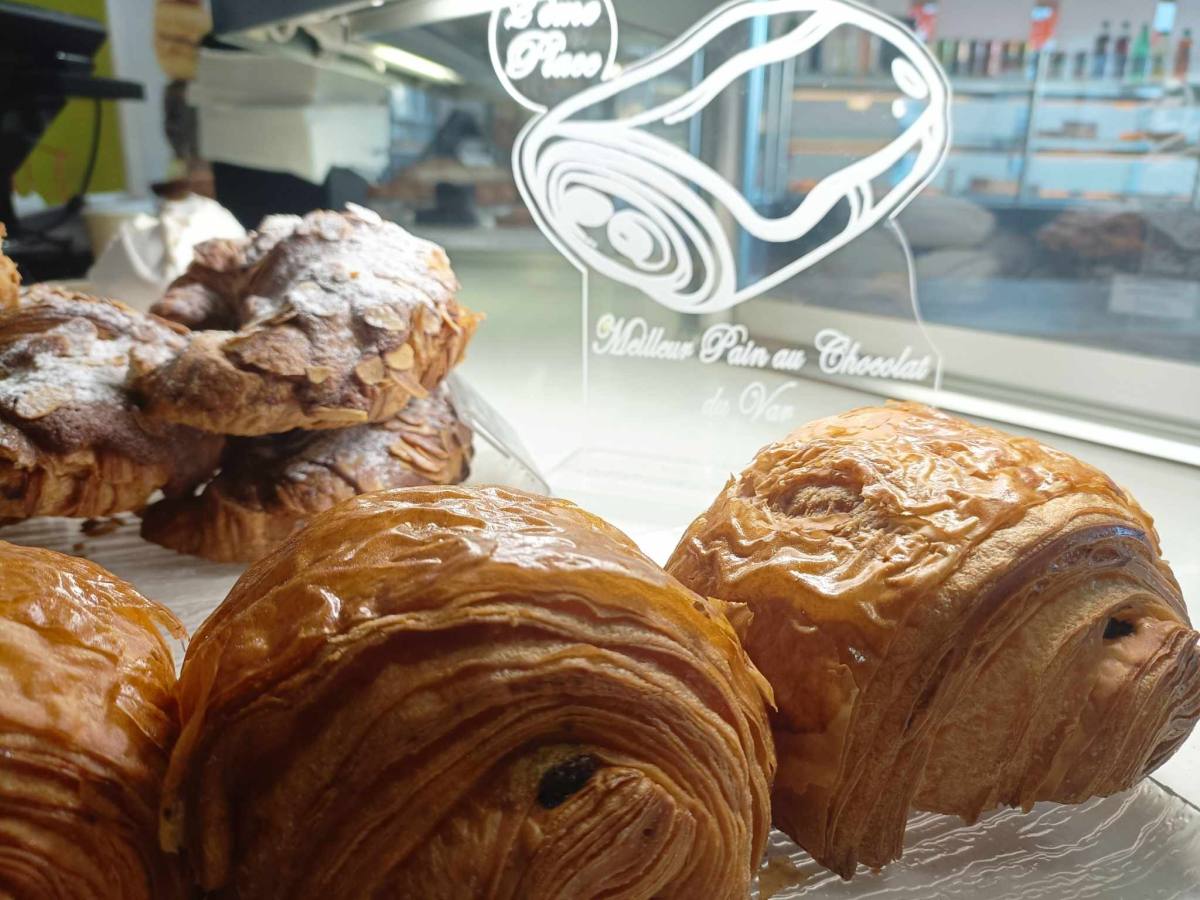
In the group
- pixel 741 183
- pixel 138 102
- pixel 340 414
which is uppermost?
pixel 138 102

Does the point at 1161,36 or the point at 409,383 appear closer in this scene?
the point at 409,383

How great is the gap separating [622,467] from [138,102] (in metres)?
2.25

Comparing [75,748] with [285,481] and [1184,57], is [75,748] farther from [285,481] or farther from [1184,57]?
[1184,57]

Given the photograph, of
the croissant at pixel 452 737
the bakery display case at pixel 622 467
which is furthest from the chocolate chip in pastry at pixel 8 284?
the croissant at pixel 452 737

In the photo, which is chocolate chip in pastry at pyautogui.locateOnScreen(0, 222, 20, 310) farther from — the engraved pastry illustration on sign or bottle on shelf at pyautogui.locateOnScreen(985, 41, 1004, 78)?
bottle on shelf at pyautogui.locateOnScreen(985, 41, 1004, 78)

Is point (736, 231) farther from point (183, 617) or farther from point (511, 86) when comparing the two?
point (183, 617)

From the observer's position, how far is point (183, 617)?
107 centimetres

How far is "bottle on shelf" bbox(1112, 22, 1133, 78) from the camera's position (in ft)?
5.10

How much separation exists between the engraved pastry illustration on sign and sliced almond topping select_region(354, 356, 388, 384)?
40 cm

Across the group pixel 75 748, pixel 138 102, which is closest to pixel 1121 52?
pixel 75 748

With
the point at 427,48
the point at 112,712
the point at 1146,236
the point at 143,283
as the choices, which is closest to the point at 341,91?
the point at 427,48

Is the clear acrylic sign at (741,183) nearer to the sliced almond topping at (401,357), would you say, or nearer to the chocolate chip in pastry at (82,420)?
the sliced almond topping at (401,357)

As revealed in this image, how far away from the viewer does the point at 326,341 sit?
3.74ft

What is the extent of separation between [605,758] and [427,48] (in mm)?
1642
